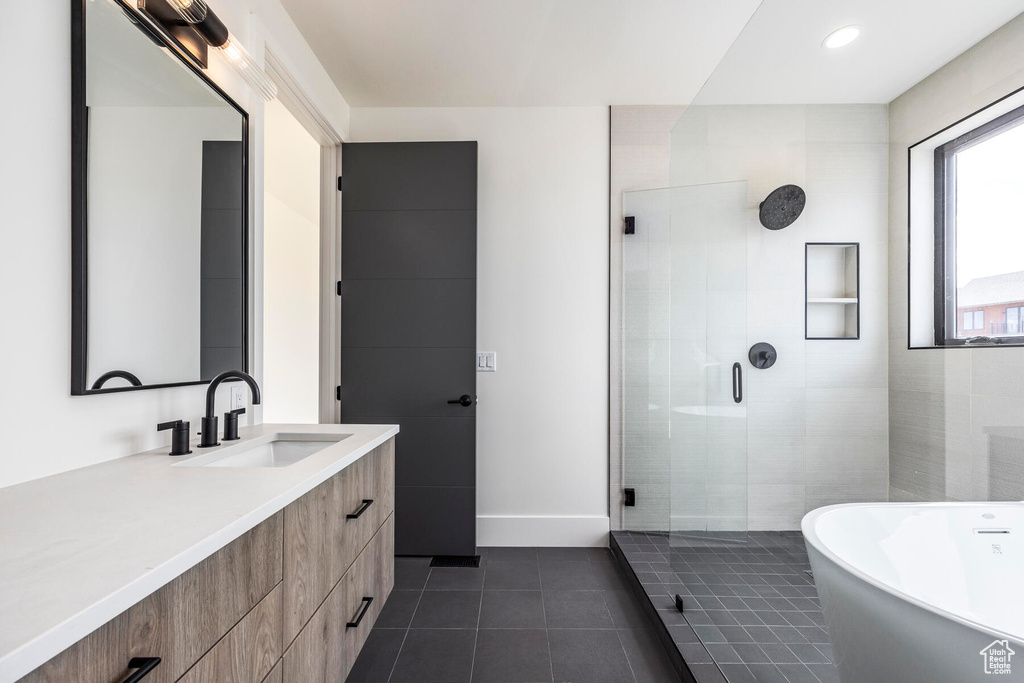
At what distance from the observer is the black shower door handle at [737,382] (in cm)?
157

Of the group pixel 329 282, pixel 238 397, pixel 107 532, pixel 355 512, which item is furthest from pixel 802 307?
pixel 329 282

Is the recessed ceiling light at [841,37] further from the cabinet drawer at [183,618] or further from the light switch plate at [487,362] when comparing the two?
the light switch plate at [487,362]

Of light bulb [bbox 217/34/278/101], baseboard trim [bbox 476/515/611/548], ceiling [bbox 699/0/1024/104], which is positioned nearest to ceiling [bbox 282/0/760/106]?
light bulb [bbox 217/34/278/101]

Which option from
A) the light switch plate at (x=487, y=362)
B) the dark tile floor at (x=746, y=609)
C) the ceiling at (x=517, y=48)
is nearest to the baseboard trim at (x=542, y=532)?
the dark tile floor at (x=746, y=609)

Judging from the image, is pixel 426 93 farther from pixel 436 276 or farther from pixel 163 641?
pixel 163 641

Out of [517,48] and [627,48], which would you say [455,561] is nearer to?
[517,48]

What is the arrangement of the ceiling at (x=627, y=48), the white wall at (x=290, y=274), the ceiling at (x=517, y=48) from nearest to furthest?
the ceiling at (x=627, y=48) < the ceiling at (x=517, y=48) < the white wall at (x=290, y=274)

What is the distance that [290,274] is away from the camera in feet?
10.9

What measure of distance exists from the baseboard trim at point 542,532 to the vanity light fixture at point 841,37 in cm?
246

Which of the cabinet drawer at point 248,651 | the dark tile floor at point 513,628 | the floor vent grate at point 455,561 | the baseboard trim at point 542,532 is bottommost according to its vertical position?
the floor vent grate at point 455,561

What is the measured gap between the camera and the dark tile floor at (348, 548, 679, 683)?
1729 mm

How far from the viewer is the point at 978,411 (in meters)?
0.84

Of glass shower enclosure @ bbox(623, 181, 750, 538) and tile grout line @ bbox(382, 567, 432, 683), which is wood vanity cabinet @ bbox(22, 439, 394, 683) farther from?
glass shower enclosure @ bbox(623, 181, 750, 538)

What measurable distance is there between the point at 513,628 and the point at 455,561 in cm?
71
